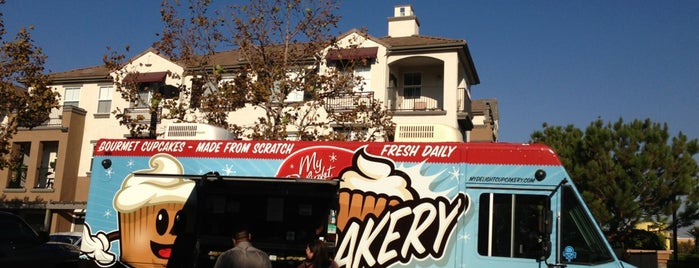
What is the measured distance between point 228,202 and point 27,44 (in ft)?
47.4

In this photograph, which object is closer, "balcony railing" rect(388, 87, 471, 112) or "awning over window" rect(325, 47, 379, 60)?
"awning over window" rect(325, 47, 379, 60)

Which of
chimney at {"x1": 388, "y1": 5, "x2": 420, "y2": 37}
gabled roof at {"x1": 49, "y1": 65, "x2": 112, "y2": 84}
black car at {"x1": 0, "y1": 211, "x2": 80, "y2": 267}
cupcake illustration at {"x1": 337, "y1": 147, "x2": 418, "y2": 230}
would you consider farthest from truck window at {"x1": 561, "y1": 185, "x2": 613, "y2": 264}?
gabled roof at {"x1": 49, "y1": 65, "x2": 112, "y2": 84}

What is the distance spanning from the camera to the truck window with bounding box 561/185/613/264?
24.2 ft

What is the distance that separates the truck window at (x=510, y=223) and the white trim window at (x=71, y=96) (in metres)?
29.1

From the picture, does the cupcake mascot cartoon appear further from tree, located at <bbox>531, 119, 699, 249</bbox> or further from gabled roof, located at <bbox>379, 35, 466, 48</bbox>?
gabled roof, located at <bbox>379, 35, 466, 48</bbox>

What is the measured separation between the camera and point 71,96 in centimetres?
3228

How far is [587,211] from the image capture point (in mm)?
7457

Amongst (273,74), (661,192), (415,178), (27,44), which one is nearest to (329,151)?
(415,178)

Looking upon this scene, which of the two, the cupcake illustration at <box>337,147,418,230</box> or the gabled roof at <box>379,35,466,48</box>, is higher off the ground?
the gabled roof at <box>379,35,466,48</box>

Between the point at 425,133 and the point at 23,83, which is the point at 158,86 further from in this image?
the point at 425,133

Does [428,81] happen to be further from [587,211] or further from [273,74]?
[587,211]

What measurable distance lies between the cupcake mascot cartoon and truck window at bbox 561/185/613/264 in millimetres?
4916

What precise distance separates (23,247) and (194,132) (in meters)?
3.70

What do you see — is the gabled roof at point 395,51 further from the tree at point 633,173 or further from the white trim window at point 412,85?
the tree at point 633,173
